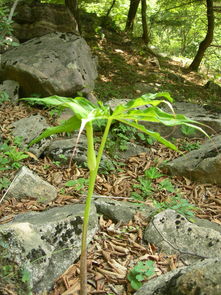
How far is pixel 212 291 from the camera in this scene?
4.80 ft

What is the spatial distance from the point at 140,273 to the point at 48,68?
4.66 metres

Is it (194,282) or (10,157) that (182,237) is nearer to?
(194,282)

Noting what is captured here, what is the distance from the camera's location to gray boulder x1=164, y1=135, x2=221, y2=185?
371 centimetres

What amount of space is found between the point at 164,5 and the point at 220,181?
28.4 feet

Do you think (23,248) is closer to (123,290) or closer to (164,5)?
(123,290)

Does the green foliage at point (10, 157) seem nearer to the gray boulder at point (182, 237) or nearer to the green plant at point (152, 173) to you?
the green plant at point (152, 173)

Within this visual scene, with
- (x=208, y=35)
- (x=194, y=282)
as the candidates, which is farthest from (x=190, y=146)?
(x=208, y=35)

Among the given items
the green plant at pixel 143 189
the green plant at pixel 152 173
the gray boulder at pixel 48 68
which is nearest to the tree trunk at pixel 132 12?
the gray boulder at pixel 48 68

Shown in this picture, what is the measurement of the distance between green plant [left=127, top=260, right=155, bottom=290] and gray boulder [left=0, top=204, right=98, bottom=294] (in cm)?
42

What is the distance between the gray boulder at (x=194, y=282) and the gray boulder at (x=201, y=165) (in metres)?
2.21

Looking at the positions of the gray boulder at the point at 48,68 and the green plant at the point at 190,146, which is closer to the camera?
the green plant at the point at 190,146

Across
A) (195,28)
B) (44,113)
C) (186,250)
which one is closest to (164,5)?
(195,28)

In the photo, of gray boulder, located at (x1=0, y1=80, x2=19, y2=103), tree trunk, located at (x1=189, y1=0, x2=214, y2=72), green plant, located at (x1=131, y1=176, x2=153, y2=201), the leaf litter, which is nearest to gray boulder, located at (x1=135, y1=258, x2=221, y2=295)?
the leaf litter

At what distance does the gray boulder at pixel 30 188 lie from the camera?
9.84ft
